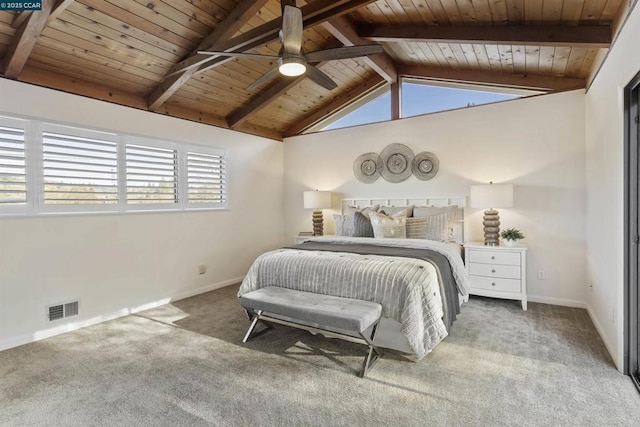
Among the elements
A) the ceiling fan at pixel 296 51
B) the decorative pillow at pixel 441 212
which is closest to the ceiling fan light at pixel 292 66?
the ceiling fan at pixel 296 51

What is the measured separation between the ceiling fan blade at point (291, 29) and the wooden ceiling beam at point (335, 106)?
2998 mm

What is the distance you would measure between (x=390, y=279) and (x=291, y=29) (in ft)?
6.66

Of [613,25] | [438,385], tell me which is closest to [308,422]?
[438,385]

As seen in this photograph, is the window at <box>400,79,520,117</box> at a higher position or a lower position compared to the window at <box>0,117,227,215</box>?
higher

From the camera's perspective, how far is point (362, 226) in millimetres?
4398

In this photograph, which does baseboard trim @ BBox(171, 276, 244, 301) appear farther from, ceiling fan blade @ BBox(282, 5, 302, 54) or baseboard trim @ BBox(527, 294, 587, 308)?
baseboard trim @ BBox(527, 294, 587, 308)

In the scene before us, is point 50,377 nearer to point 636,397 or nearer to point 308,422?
point 308,422

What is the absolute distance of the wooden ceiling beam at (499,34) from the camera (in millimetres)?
2793

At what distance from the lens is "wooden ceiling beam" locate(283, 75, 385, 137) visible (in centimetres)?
520

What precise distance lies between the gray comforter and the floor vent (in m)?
1.79

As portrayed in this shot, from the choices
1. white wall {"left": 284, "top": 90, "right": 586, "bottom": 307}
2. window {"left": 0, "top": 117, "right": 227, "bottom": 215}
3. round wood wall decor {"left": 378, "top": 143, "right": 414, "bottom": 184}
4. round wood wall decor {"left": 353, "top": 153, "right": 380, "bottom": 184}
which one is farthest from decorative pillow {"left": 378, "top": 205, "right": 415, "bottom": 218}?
window {"left": 0, "top": 117, "right": 227, "bottom": 215}

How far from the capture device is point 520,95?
418 cm

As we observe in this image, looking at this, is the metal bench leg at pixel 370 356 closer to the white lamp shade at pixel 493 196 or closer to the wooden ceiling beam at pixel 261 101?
the white lamp shade at pixel 493 196

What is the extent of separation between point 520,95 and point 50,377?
5589 millimetres
